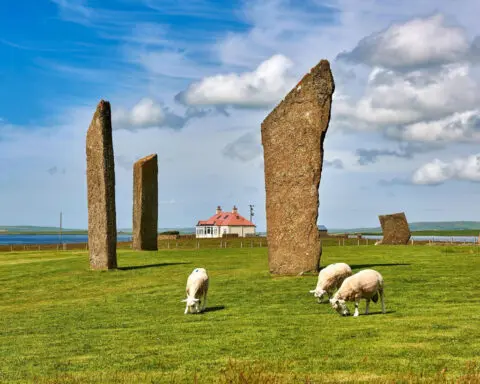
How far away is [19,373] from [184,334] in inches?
145

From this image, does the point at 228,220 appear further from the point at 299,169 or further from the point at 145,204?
the point at 299,169

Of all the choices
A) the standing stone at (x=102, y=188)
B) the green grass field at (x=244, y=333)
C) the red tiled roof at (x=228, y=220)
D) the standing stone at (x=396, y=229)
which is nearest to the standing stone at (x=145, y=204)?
the standing stone at (x=102, y=188)

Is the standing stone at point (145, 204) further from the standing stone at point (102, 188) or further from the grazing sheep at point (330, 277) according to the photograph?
the grazing sheep at point (330, 277)

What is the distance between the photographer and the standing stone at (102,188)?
30.3 metres

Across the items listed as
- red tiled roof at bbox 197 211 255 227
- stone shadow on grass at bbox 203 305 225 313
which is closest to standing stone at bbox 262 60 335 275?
stone shadow on grass at bbox 203 305 225 313

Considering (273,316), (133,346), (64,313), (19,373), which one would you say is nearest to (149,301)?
(64,313)

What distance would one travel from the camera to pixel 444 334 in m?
12.3

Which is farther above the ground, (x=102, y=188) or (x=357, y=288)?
(x=102, y=188)

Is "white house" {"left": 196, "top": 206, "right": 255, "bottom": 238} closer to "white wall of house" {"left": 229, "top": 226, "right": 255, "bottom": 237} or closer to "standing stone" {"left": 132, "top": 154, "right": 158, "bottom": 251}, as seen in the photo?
"white wall of house" {"left": 229, "top": 226, "right": 255, "bottom": 237}

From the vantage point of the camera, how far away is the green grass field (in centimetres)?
1022

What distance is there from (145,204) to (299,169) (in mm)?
22862

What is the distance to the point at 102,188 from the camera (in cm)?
3030

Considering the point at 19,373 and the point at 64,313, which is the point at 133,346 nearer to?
the point at 19,373

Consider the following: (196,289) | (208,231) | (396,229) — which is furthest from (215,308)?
(208,231)
